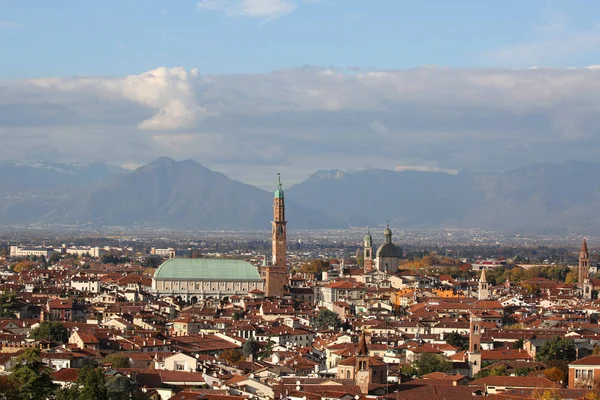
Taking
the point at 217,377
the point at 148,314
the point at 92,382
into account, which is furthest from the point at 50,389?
the point at 148,314

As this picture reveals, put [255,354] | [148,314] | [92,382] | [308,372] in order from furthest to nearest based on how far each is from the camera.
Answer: [148,314] → [255,354] → [308,372] → [92,382]

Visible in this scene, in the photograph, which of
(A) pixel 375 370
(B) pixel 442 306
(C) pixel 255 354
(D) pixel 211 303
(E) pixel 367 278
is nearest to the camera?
(A) pixel 375 370

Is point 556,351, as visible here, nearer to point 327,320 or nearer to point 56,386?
point 327,320

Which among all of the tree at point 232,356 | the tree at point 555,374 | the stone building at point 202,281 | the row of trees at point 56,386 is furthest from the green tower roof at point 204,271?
the row of trees at point 56,386

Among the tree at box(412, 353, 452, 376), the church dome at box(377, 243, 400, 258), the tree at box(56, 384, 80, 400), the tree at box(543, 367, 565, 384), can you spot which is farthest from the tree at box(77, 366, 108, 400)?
the church dome at box(377, 243, 400, 258)

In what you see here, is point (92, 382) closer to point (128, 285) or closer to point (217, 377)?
point (217, 377)

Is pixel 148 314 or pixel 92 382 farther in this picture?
pixel 148 314

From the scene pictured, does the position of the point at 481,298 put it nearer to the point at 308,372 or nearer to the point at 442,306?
the point at 442,306
